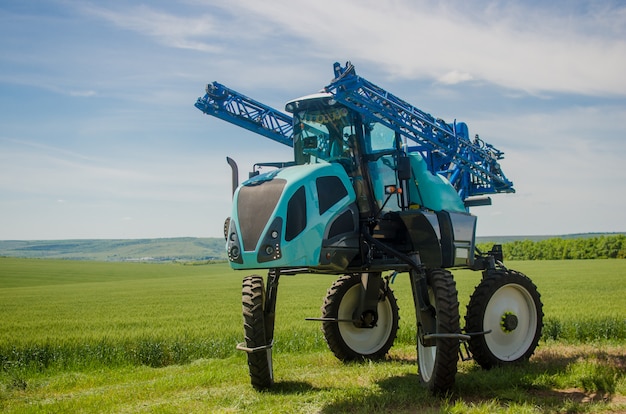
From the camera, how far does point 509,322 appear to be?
9.37 meters

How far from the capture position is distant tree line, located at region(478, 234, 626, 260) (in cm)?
6475

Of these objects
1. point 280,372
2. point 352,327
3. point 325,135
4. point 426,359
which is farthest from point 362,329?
point 325,135

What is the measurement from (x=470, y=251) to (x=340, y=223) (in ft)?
8.85

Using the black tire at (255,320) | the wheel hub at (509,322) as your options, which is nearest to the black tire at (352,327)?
the wheel hub at (509,322)

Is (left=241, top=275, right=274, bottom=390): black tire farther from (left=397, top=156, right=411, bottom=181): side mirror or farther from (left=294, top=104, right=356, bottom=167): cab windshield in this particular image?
(left=397, top=156, right=411, bottom=181): side mirror

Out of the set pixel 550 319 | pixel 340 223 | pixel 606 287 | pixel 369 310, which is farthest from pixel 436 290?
pixel 606 287

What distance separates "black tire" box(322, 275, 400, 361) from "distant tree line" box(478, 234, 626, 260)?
5384cm

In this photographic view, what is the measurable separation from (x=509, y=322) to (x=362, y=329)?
2.62m

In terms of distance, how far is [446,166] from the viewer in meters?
10.5

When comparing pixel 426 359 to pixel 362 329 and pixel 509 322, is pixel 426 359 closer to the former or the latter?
pixel 509 322

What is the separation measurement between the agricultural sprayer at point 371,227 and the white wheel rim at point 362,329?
21 millimetres

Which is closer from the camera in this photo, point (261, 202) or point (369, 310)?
point (261, 202)

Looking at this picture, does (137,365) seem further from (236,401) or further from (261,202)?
(261,202)

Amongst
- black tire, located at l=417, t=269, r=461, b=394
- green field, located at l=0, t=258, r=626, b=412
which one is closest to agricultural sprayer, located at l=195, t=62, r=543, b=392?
black tire, located at l=417, t=269, r=461, b=394
